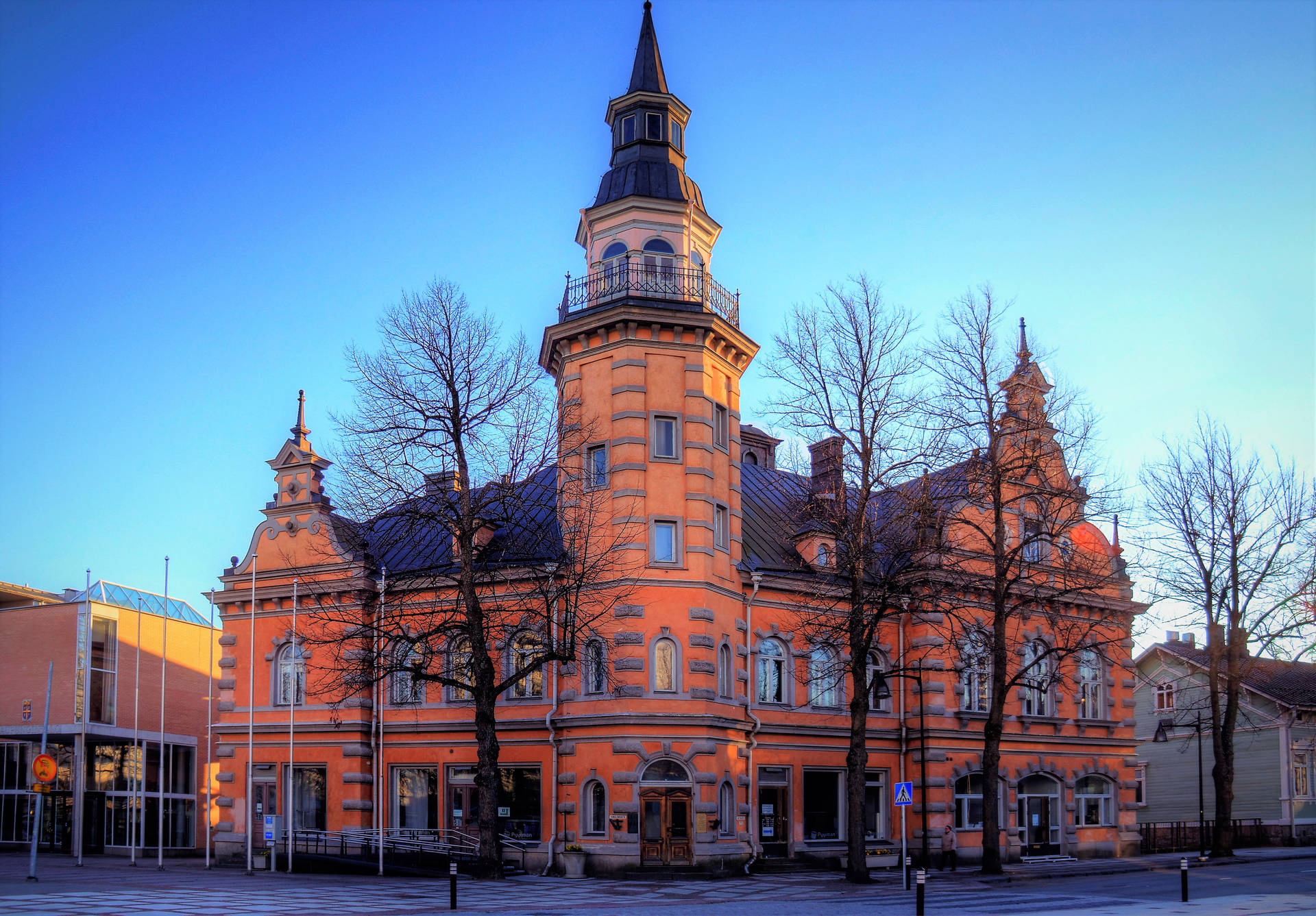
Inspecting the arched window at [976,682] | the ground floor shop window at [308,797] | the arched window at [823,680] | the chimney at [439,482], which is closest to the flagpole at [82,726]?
the ground floor shop window at [308,797]

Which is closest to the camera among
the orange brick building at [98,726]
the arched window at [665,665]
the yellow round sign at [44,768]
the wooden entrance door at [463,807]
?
the yellow round sign at [44,768]

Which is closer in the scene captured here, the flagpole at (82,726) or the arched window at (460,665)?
the arched window at (460,665)

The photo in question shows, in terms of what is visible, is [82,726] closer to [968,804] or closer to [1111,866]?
[968,804]

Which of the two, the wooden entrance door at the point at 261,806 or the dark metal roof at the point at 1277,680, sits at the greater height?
the dark metal roof at the point at 1277,680

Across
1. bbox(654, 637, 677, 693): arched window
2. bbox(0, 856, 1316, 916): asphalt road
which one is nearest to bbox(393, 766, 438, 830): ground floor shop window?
bbox(0, 856, 1316, 916): asphalt road

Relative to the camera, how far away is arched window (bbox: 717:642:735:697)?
35.2 metres

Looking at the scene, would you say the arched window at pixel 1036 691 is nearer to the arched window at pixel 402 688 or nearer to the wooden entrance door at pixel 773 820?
the wooden entrance door at pixel 773 820

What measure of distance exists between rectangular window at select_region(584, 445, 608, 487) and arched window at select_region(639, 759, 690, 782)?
8.11 metres

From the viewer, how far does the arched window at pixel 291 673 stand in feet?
131

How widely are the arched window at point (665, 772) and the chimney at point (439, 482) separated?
31.0ft

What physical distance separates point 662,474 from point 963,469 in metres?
8.74

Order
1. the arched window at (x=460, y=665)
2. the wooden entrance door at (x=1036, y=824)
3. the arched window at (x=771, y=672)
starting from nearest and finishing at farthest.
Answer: the arched window at (x=460, y=665) < the arched window at (x=771, y=672) < the wooden entrance door at (x=1036, y=824)

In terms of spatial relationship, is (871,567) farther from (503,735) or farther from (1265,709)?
(1265,709)

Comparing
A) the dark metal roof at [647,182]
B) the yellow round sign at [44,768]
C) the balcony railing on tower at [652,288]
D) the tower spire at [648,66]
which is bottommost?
the yellow round sign at [44,768]
